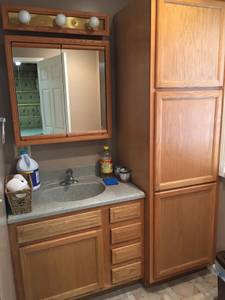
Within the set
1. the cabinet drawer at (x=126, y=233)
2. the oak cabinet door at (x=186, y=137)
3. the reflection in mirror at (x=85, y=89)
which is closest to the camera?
the oak cabinet door at (x=186, y=137)

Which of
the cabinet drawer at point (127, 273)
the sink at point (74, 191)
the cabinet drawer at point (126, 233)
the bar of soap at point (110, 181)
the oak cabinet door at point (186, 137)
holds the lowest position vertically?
the cabinet drawer at point (127, 273)

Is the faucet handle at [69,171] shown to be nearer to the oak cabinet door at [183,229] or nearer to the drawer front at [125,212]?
the drawer front at [125,212]

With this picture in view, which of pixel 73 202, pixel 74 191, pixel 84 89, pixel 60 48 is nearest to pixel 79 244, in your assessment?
pixel 73 202

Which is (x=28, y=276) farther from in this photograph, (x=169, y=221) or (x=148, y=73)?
Result: (x=148, y=73)

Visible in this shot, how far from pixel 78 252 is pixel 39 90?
3.86 ft

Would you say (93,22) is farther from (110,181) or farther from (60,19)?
(110,181)

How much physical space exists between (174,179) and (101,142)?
71 centimetres

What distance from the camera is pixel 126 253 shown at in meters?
1.73

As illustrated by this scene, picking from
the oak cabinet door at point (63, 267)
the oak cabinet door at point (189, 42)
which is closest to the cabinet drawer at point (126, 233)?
the oak cabinet door at point (63, 267)

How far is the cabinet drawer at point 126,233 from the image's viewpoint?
1.67m

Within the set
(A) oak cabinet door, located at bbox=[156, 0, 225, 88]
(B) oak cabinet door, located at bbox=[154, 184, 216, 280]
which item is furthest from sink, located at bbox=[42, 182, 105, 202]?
(A) oak cabinet door, located at bbox=[156, 0, 225, 88]

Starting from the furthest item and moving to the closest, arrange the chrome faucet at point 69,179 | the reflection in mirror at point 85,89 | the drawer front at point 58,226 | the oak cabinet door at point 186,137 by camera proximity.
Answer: the chrome faucet at point 69,179 < the reflection in mirror at point 85,89 < the oak cabinet door at point 186,137 < the drawer front at point 58,226

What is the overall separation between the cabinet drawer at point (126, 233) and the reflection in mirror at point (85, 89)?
2.62 ft

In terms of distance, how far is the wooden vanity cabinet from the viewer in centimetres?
146
